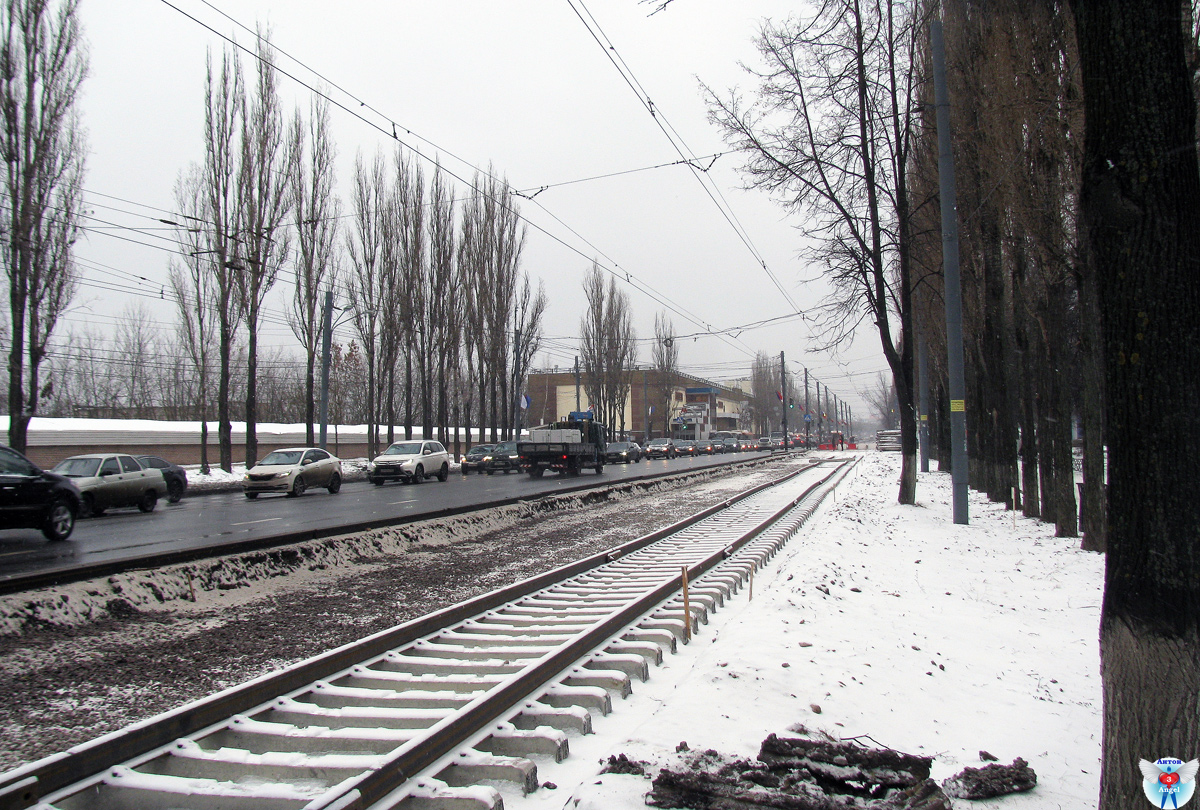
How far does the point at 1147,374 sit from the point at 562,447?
30522mm

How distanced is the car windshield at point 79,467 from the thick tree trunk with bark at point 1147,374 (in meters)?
21.6

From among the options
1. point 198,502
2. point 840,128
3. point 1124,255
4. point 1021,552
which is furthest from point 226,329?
point 1124,255

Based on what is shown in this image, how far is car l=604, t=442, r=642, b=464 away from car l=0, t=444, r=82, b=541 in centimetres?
3998

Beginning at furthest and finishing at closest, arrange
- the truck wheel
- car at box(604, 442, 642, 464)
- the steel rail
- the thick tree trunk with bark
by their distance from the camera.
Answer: car at box(604, 442, 642, 464) < the truck wheel < the steel rail < the thick tree trunk with bark

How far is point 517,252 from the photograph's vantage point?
48.8 metres

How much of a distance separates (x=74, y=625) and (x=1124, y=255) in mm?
8960

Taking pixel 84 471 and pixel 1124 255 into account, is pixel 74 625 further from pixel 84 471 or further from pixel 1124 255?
pixel 84 471

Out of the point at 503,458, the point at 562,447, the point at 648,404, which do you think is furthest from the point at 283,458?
the point at 648,404

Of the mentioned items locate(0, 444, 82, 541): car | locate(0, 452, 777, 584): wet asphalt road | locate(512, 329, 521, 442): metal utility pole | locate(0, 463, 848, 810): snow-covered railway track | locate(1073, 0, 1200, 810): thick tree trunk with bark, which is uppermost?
locate(512, 329, 521, 442): metal utility pole

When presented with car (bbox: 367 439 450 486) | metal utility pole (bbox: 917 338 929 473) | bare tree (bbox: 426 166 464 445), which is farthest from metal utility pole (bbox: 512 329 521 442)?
metal utility pole (bbox: 917 338 929 473)

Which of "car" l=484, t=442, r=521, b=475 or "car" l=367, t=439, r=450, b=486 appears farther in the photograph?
"car" l=484, t=442, r=521, b=475

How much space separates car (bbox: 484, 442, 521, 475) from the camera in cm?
3934

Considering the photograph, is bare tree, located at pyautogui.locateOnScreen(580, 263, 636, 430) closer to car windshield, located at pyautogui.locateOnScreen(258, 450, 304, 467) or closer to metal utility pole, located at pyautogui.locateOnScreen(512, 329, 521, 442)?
metal utility pole, located at pyautogui.locateOnScreen(512, 329, 521, 442)

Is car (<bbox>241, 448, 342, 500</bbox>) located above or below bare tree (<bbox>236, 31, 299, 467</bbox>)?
below
